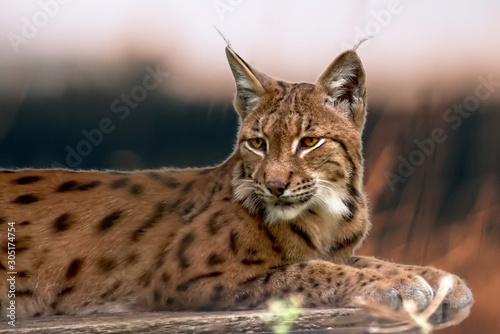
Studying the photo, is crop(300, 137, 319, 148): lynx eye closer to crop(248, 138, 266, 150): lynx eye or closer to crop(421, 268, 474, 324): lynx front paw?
crop(248, 138, 266, 150): lynx eye

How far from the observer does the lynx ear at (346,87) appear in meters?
5.84

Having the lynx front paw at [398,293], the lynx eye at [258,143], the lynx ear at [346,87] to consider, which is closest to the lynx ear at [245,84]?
the lynx eye at [258,143]

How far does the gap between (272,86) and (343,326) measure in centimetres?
193

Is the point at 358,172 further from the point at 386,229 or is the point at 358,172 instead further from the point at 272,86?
the point at 386,229

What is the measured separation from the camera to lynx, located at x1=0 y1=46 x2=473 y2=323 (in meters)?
5.54

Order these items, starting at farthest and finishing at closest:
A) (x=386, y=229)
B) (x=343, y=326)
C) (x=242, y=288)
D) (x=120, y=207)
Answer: (x=386, y=229), (x=120, y=207), (x=242, y=288), (x=343, y=326)

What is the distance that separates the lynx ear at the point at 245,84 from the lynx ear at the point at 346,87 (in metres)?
0.40

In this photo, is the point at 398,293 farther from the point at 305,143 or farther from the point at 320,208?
the point at 305,143

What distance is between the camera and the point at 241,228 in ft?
19.0

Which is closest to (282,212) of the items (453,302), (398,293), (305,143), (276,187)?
(276,187)

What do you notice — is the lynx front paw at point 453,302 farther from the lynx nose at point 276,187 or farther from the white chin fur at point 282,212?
the lynx nose at point 276,187

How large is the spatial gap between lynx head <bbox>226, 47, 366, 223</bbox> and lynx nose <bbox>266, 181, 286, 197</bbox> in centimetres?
2

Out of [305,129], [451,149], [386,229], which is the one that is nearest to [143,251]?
[305,129]

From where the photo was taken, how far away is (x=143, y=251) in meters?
6.19
